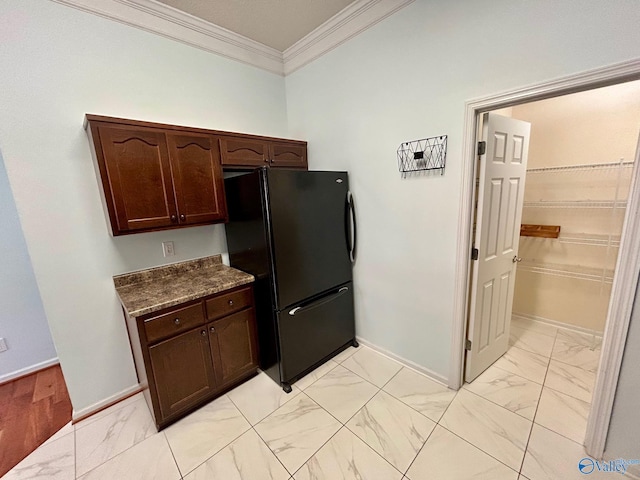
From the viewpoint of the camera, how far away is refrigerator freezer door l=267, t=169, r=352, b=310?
72.4 inches

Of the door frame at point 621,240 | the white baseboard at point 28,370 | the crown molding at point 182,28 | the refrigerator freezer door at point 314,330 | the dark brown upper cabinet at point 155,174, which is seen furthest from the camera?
the white baseboard at point 28,370

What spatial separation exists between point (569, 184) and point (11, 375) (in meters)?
5.37

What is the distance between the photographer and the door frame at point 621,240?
3.82 ft

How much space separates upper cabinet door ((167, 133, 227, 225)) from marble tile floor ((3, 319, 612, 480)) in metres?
1.43

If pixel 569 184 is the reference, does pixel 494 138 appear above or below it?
above

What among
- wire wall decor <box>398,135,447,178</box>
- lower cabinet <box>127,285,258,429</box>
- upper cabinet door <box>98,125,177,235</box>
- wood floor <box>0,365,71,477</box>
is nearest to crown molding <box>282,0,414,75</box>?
wire wall decor <box>398,135,447,178</box>

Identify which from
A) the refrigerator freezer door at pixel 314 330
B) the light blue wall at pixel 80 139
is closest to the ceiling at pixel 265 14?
the light blue wall at pixel 80 139

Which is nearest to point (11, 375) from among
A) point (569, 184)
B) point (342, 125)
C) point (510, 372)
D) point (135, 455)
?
point (135, 455)

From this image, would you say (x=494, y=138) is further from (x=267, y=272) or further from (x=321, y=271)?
(x=267, y=272)

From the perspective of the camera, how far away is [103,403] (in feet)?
6.37

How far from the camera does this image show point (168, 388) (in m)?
1.69

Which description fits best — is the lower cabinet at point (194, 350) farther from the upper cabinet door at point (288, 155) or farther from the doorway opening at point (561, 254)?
the doorway opening at point (561, 254)

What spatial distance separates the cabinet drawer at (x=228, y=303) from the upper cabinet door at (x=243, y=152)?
3.36 feet

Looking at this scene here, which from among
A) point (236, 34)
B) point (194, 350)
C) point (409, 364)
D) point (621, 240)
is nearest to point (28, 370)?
point (194, 350)
